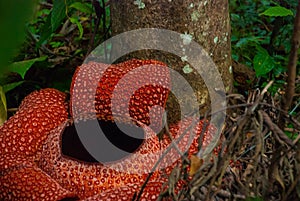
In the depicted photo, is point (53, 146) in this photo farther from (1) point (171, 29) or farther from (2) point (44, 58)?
(2) point (44, 58)

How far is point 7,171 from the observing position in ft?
5.02

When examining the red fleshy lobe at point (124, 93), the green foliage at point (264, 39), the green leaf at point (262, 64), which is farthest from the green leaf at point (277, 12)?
the red fleshy lobe at point (124, 93)

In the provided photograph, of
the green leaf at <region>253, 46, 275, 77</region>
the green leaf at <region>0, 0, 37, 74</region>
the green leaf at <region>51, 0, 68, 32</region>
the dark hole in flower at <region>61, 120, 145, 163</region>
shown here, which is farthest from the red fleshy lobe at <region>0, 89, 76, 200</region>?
the green leaf at <region>0, 0, 37, 74</region>

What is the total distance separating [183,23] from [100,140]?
0.64 metres

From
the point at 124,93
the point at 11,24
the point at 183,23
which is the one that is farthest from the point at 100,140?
the point at 11,24

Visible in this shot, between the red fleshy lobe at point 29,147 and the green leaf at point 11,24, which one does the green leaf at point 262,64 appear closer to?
the red fleshy lobe at point 29,147

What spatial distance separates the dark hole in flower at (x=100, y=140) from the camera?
1.66 metres

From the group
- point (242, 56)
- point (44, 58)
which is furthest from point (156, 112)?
point (242, 56)

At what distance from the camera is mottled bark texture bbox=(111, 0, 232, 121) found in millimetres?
1872

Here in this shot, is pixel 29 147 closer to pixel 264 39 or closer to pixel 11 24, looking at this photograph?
pixel 11 24

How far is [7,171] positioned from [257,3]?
119 inches

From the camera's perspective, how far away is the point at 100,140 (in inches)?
67.9

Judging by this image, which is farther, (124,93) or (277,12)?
(277,12)

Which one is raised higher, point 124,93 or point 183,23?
point 183,23
